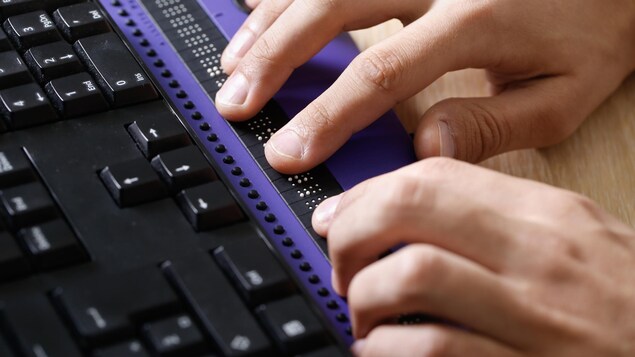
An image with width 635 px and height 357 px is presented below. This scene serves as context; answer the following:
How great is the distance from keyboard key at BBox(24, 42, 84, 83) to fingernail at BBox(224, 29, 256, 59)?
15cm

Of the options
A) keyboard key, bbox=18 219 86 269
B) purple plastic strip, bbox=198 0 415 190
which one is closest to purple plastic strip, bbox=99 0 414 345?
purple plastic strip, bbox=198 0 415 190

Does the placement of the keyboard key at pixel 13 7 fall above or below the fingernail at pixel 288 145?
above

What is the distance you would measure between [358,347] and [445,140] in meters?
0.24

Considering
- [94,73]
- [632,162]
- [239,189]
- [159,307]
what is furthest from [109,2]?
[632,162]

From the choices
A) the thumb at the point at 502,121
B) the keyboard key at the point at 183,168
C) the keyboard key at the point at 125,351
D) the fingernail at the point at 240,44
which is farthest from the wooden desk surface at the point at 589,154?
the keyboard key at the point at 125,351

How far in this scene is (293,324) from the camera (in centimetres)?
52

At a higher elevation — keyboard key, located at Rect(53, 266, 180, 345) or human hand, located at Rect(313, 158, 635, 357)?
keyboard key, located at Rect(53, 266, 180, 345)

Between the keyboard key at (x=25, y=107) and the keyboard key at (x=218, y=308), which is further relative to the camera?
the keyboard key at (x=25, y=107)

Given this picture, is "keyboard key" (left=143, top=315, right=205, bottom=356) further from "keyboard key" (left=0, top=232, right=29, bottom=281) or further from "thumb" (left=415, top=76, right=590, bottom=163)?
"thumb" (left=415, top=76, right=590, bottom=163)

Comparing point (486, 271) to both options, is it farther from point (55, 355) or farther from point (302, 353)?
point (55, 355)

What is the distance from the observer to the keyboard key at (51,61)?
642 millimetres

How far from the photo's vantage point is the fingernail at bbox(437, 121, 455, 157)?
2.38ft

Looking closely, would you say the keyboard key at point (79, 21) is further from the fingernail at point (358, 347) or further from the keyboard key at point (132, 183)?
the fingernail at point (358, 347)

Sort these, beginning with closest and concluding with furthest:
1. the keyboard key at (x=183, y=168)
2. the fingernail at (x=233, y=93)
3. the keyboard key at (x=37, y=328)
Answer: the keyboard key at (x=37, y=328), the keyboard key at (x=183, y=168), the fingernail at (x=233, y=93)
